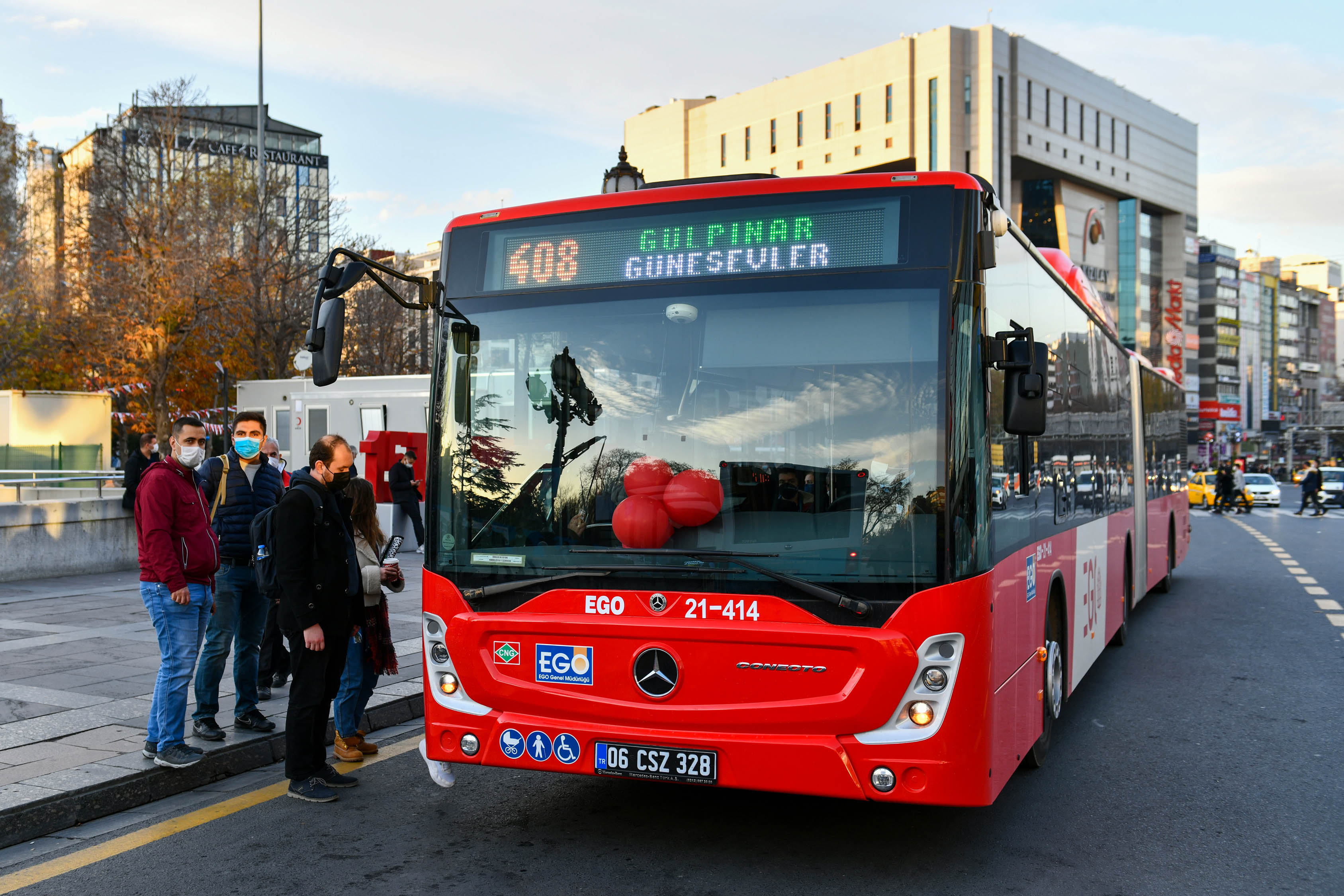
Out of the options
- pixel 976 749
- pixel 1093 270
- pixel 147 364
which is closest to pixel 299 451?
pixel 147 364

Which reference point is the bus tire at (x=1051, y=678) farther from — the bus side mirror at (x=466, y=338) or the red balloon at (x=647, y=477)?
the bus side mirror at (x=466, y=338)

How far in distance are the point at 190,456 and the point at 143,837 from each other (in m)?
1.85

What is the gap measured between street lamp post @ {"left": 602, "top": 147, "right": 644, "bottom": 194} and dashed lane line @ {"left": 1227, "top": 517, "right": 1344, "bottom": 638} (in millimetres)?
7888

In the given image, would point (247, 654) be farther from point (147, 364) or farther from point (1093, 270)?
point (1093, 270)

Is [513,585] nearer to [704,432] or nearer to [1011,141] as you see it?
[704,432]

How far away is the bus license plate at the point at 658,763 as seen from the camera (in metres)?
4.54

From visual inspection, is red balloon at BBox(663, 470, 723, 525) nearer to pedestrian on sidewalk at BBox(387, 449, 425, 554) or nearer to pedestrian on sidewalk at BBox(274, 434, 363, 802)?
pedestrian on sidewalk at BBox(274, 434, 363, 802)

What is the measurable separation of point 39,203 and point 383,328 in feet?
45.6

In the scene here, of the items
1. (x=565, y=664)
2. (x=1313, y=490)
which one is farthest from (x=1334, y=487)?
(x=565, y=664)

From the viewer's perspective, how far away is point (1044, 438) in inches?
237

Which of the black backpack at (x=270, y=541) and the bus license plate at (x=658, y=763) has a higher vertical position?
the black backpack at (x=270, y=541)

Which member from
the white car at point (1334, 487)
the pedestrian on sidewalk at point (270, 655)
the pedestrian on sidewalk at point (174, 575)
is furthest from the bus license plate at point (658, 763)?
the white car at point (1334, 487)

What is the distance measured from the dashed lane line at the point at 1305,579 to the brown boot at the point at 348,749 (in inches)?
369

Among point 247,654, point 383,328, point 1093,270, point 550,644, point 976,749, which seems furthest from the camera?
point 1093,270
